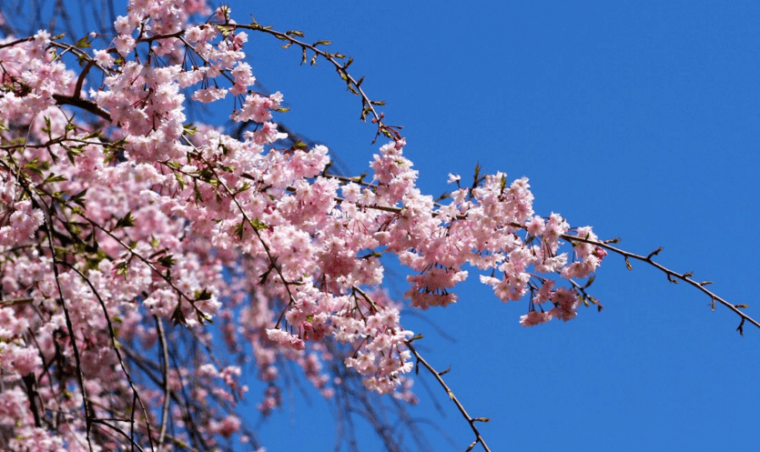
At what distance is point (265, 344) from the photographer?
23.1 ft

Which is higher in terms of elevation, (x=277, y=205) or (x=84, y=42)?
(x=84, y=42)

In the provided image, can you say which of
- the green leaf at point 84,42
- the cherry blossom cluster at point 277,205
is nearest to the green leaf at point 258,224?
the cherry blossom cluster at point 277,205

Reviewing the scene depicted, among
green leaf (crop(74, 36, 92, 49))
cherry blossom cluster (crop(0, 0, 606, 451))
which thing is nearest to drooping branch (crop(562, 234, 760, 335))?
cherry blossom cluster (crop(0, 0, 606, 451))

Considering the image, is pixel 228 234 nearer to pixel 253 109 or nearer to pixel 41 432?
pixel 253 109

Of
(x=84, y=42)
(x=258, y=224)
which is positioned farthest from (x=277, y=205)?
(x=84, y=42)

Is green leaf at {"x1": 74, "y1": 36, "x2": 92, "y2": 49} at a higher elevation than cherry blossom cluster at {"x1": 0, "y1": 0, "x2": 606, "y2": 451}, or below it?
higher

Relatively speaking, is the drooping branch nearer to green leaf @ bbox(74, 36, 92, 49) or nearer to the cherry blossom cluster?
the cherry blossom cluster

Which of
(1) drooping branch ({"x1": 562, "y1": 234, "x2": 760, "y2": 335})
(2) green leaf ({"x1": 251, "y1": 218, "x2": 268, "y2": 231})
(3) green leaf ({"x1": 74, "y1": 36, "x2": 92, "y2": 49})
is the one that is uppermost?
(3) green leaf ({"x1": 74, "y1": 36, "x2": 92, "y2": 49})

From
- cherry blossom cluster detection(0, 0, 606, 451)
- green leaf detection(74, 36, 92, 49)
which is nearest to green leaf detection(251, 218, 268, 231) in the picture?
cherry blossom cluster detection(0, 0, 606, 451)

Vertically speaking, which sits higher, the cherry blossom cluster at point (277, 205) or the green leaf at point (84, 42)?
the green leaf at point (84, 42)

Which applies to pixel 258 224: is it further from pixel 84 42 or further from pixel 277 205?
pixel 84 42

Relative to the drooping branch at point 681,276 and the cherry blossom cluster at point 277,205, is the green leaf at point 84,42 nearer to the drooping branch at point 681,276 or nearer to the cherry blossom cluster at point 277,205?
the cherry blossom cluster at point 277,205

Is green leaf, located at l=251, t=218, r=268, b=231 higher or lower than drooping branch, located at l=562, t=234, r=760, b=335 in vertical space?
higher

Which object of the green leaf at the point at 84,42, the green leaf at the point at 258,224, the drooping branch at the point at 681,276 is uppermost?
the green leaf at the point at 84,42
